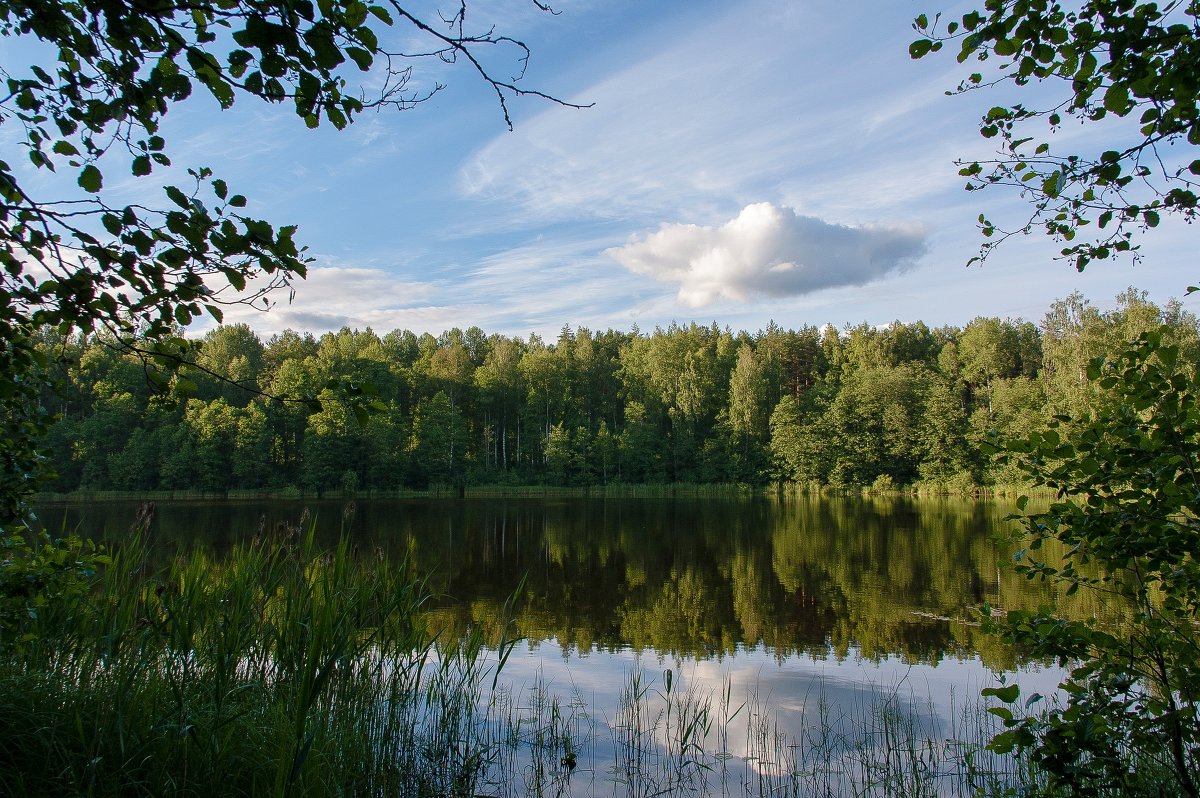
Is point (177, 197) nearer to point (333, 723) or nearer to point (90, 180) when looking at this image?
point (90, 180)

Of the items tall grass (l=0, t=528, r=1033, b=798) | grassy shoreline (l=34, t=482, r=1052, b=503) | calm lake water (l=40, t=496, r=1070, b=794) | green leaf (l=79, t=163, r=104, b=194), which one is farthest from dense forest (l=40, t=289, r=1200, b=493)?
green leaf (l=79, t=163, r=104, b=194)

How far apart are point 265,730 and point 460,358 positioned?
61199 millimetres

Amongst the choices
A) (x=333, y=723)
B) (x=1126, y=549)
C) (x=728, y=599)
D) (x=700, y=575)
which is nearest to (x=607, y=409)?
(x=700, y=575)

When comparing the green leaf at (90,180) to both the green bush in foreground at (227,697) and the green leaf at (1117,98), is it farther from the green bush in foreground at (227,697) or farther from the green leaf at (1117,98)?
the green leaf at (1117,98)

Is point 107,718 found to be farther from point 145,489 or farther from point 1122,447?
point 145,489

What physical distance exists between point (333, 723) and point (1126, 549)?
4.66 m

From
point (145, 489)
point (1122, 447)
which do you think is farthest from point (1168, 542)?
point (145, 489)

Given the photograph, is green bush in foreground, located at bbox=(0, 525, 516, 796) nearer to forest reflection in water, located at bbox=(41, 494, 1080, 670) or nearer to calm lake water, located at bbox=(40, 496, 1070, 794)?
forest reflection in water, located at bbox=(41, 494, 1080, 670)

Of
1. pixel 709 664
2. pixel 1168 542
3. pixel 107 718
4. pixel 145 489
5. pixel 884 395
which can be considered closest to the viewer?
pixel 1168 542

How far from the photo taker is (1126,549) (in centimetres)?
310

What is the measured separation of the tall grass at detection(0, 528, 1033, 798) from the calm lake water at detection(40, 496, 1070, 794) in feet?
1.27

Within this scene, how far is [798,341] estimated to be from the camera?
2886 inches

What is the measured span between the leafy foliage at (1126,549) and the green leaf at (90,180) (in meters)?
3.58

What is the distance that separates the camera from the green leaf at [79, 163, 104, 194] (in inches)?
96.7
